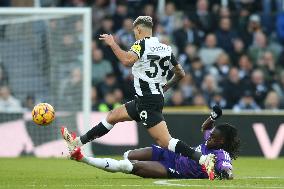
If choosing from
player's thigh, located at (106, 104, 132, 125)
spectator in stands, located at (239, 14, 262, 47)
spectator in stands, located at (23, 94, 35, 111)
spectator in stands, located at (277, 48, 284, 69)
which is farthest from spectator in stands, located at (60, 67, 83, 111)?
player's thigh, located at (106, 104, 132, 125)

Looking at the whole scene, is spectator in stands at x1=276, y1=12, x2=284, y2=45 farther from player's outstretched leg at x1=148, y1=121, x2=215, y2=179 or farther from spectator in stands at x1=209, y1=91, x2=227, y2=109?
player's outstretched leg at x1=148, y1=121, x2=215, y2=179

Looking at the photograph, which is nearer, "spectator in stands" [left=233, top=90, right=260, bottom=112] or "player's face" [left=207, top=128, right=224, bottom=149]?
"player's face" [left=207, top=128, right=224, bottom=149]

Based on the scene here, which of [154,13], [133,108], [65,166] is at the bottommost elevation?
[65,166]

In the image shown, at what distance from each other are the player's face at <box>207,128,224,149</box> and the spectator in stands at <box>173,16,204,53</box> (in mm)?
9584

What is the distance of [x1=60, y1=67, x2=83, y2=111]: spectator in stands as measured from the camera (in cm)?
1867

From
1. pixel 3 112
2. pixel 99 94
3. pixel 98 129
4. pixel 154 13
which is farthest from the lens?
pixel 154 13

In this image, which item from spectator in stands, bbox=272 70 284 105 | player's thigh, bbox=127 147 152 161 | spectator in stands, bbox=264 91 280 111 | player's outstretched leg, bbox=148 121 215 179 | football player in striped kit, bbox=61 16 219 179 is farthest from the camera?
spectator in stands, bbox=272 70 284 105

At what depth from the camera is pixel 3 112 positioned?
18656 mm

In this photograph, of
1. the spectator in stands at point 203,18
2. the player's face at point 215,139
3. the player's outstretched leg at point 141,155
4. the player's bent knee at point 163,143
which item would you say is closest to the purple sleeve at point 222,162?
the player's face at point 215,139

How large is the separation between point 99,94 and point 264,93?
3.46m

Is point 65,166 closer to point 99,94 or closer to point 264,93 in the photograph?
point 99,94

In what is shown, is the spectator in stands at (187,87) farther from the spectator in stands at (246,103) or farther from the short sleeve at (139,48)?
the short sleeve at (139,48)

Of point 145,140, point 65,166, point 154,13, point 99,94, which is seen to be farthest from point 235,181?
point 154,13

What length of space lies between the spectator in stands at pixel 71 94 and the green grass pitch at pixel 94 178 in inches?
84.5
